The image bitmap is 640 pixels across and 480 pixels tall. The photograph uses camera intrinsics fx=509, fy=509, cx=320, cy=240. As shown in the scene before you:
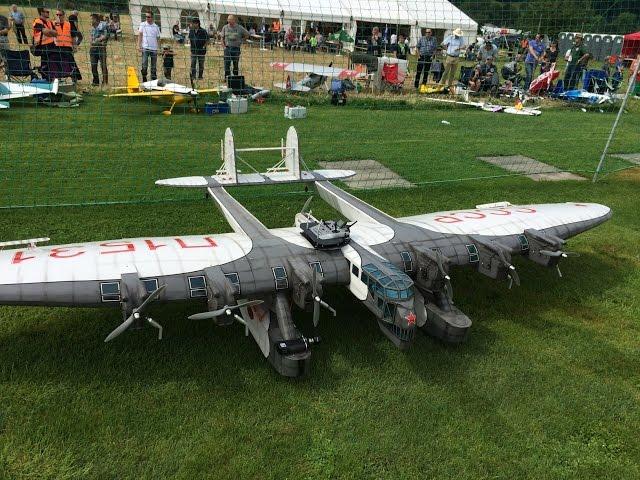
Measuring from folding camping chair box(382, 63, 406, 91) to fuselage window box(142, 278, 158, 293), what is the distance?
37977 millimetres

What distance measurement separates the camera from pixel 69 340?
1219cm

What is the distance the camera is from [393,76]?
44.8 metres

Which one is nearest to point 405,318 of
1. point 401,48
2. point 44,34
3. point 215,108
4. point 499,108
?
point 215,108

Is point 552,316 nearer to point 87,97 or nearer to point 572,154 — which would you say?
point 572,154

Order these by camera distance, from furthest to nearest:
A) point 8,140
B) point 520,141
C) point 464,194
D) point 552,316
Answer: point 520,141 → point 8,140 → point 464,194 → point 552,316

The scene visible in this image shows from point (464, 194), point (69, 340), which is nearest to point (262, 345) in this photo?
point (69, 340)

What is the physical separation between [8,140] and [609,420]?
27575 millimetres

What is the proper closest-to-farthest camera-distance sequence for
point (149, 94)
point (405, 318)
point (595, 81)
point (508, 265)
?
point (405, 318)
point (508, 265)
point (149, 94)
point (595, 81)

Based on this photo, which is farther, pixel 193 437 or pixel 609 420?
pixel 609 420

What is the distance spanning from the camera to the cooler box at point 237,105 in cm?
3378

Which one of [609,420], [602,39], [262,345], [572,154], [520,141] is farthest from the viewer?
[602,39]

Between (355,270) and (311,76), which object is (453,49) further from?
(355,270)

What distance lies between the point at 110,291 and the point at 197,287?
5.94ft

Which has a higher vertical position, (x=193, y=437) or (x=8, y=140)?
→ (x=8, y=140)
